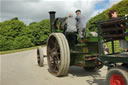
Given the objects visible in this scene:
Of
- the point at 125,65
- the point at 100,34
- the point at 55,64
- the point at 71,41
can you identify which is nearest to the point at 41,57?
the point at 55,64

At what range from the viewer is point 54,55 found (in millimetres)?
6426

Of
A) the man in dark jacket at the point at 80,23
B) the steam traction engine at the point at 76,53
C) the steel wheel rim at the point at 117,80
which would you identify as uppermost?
the man in dark jacket at the point at 80,23

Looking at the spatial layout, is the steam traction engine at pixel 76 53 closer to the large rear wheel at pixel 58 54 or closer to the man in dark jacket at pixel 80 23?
the large rear wheel at pixel 58 54

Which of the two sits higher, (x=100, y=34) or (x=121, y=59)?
(x=100, y=34)

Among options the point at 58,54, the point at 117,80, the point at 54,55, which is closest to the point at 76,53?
the point at 58,54

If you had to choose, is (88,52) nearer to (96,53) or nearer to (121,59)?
(96,53)

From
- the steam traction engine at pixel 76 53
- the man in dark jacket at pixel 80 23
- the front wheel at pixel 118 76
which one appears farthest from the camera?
the man in dark jacket at pixel 80 23

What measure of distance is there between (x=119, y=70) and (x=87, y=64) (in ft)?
6.72

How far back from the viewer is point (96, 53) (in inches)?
229

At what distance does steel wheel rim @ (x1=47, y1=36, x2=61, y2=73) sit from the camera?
623 cm

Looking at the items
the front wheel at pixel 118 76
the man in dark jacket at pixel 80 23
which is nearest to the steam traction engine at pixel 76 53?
the man in dark jacket at pixel 80 23

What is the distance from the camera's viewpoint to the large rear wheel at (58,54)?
5.56 meters

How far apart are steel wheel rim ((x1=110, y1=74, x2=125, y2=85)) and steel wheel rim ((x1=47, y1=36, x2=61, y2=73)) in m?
2.68

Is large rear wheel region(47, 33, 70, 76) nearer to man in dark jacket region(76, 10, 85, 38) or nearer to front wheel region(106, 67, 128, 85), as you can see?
man in dark jacket region(76, 10, 85, 38)
